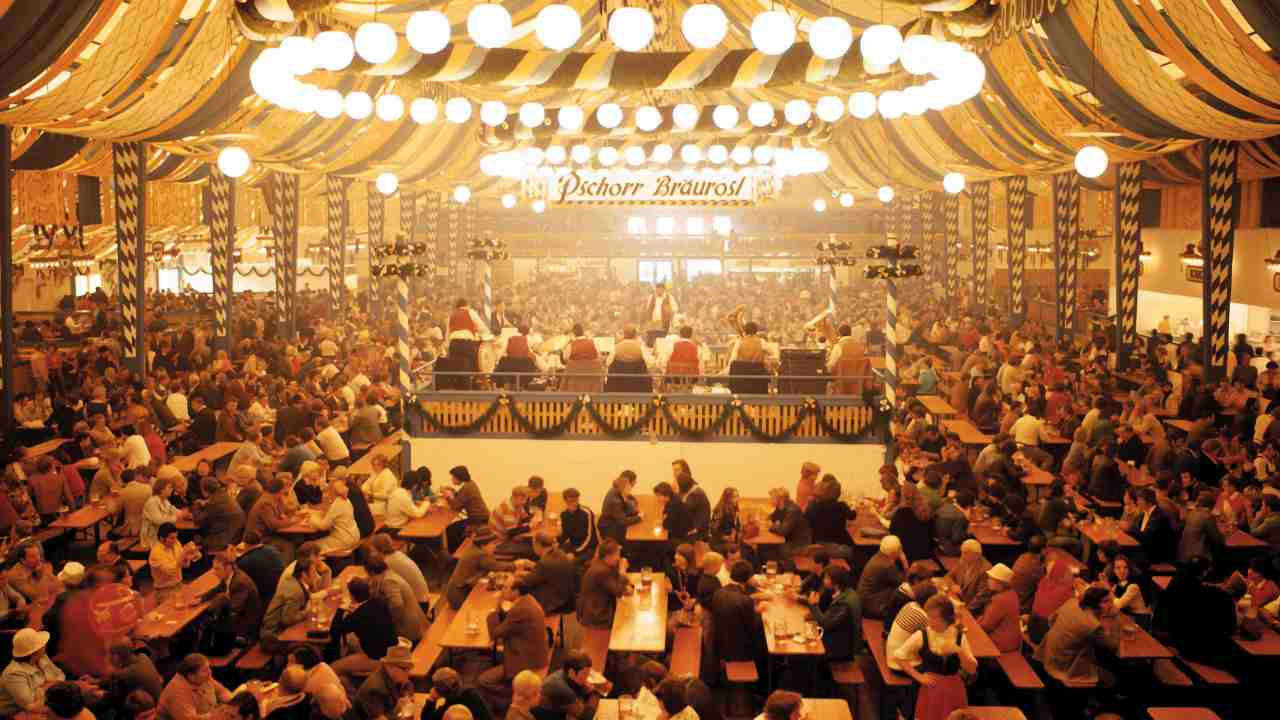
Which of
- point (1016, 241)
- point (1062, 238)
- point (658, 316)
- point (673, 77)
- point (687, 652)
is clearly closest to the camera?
point (687, 652)

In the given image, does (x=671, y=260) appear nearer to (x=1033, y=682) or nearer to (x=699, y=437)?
(x=699, y=437)

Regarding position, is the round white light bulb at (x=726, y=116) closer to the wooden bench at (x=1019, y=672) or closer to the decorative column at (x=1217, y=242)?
the wooden bench at (x=1019, y=672)

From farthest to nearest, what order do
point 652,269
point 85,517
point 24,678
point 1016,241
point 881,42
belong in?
1. point 652,269
2. point 1016,241
3. point 85,517
4. point 24,678
5. point 881,42

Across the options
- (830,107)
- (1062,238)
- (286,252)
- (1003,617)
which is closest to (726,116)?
(830,107)

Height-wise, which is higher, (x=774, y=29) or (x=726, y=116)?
(x=726, y=116)

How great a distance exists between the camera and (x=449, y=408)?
1246 centimetres

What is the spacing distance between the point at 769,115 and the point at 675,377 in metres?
3.77

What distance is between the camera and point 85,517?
30.6ft

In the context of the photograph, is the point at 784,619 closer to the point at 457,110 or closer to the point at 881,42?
the point at 881,42

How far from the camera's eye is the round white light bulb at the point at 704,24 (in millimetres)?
5547

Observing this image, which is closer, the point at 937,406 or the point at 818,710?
the point at 818,710

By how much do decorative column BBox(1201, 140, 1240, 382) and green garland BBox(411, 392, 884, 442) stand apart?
183 inches

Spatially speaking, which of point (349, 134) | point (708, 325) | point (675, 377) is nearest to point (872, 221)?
point (708, 325)

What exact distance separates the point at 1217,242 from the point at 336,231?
16344 millimetres
